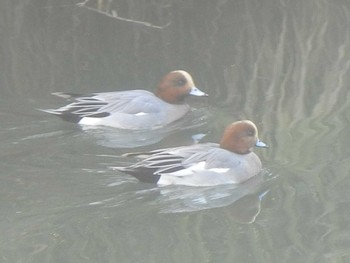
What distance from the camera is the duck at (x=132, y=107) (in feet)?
25.7

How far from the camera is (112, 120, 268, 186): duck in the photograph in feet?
21.2

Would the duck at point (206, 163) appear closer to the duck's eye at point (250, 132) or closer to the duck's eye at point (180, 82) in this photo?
the duck's eye at point (250, 132)

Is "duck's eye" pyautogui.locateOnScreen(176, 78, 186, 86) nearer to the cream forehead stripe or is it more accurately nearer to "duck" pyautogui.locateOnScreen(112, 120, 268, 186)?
the cream forehead stripe

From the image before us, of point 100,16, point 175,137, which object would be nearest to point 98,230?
point 175,137

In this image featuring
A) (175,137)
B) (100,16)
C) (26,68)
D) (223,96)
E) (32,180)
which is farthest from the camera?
(100,16)

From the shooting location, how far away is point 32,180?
6457 millimetres

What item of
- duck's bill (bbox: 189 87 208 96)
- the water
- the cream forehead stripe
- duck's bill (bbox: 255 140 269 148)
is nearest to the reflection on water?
the water

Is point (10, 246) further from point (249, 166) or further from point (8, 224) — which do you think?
point (249, 166)

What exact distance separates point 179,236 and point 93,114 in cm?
242

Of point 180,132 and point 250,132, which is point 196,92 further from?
point 250,132

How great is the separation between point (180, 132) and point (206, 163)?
54.2 inches

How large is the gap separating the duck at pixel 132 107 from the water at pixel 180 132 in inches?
5.6

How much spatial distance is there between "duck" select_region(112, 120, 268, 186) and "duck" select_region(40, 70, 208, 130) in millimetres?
1209

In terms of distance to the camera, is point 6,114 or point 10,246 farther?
point 6,114
